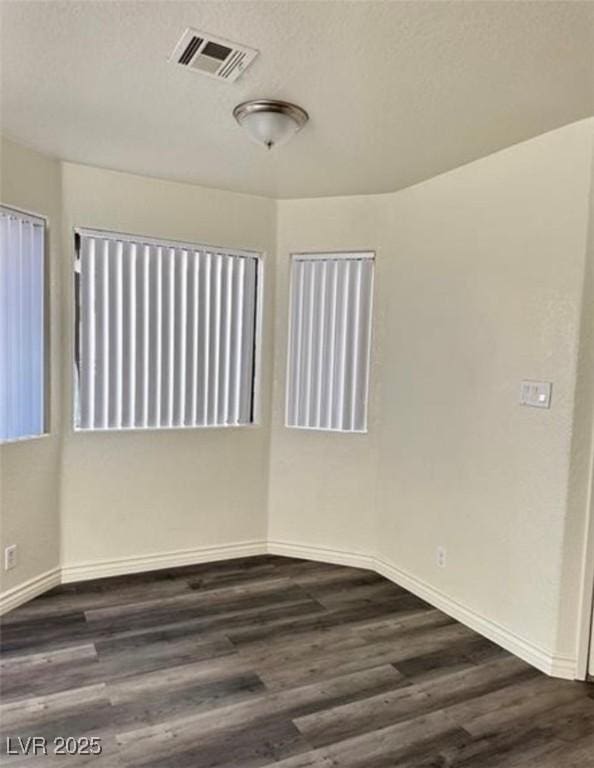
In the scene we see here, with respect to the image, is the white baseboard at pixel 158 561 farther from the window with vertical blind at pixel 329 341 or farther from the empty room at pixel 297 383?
the window with vertical blind at pixel 329 341

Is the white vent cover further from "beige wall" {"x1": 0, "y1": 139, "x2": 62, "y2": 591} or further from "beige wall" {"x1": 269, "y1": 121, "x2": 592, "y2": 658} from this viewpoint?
"beige wall" {"x1": 269, "y1": 121, "x2": 592, "y2": 658}

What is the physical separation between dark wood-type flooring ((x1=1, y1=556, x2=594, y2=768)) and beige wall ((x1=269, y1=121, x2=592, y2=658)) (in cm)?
36

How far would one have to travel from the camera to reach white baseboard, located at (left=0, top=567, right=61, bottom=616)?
2.81 m

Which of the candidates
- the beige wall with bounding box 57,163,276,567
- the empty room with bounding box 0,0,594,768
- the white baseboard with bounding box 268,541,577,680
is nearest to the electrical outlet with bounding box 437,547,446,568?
the empty room with bounding box 0,0,594,768

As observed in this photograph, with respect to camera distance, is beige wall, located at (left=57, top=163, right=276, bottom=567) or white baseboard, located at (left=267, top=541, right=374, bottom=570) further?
white baseboard, located at (left=267, top=541, right=374, bottom=570)

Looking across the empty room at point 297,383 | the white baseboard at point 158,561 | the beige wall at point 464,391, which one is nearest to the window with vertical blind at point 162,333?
the empty room at point 297,383

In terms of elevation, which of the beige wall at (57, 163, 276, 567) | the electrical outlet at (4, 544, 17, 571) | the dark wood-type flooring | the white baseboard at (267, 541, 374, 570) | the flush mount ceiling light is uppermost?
the flush mount ceiling light

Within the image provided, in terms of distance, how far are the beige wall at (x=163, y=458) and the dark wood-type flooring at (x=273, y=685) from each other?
0.38 meters

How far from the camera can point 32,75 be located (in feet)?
6.62

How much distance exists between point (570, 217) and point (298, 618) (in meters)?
2.51

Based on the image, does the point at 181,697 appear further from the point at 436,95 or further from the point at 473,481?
the point at 436,95

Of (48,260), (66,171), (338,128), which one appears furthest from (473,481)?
(66,171)

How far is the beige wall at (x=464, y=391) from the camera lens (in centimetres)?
241

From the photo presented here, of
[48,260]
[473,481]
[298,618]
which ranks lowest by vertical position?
[298,618]
